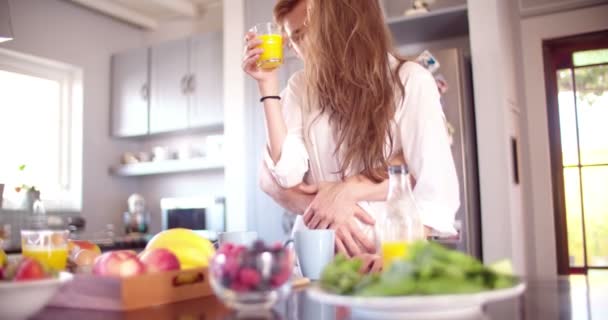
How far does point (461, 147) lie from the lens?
3.04 meters

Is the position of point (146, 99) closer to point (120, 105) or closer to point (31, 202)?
point (120, 105)

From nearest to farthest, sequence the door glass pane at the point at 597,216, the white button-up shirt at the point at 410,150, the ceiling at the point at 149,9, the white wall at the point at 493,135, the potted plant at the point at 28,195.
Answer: the white button-up shirt at the point at 410,150, the white wall at the point at 493,135, the door glass pane at the point at 597,216, the potted plant at the point at 28,195, the ceiling at the point at 149,9

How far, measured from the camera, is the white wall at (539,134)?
11.9ft

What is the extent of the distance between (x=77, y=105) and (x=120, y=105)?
1.06ft

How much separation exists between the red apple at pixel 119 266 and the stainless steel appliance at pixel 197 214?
116 inches

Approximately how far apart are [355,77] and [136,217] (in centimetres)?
346

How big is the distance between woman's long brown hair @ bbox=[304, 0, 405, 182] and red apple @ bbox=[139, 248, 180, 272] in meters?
0.59

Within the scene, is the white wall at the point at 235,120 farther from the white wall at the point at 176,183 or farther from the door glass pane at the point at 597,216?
the door glass pane at the point at 597,216

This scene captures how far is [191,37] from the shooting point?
436 centimetres

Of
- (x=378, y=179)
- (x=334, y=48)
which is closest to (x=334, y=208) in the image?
(x=378, y=179)

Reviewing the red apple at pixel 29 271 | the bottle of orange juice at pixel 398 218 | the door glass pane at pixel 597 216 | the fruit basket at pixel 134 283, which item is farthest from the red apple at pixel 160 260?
the door glass pane at pixel 597 216

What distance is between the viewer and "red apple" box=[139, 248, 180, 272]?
94cm

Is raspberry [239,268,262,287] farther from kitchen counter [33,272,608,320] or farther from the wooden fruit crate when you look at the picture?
the wooden fruit crate

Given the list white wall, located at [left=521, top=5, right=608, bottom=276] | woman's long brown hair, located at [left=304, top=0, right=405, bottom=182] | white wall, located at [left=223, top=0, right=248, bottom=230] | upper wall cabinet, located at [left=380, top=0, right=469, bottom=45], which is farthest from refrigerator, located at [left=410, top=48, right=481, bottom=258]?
woman's long brown hair, located at [left=304, top=0, right=405, bottom=182]
